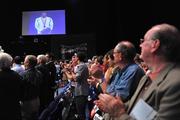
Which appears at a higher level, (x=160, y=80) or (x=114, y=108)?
(x=160, y=80)

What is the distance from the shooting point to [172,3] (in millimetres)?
19859

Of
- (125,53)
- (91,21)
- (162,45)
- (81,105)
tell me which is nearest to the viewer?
(162,45)

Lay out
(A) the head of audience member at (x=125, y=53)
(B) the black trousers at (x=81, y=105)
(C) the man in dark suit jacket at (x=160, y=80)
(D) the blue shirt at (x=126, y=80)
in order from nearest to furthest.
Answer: (C) the man in dark suit jacket at (x=160, y=80) < (D) the blue shirt at (x=126, y=80) < (A) the head of audience member at (x=125, y=53) < (B) the black trousers at (x=81, y=105)

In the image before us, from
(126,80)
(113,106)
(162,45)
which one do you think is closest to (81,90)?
(126,80)

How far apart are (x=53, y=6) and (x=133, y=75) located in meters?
19.3

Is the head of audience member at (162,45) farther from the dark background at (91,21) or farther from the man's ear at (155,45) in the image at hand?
the dark background at (91,21)

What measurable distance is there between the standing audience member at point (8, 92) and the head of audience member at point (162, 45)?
10.1ft

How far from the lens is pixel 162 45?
2.96 meters

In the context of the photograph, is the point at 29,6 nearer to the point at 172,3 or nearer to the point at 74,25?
the point at 74,25

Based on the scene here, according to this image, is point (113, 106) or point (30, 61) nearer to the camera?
point (113, 106)

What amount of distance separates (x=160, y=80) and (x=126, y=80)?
7.12ft

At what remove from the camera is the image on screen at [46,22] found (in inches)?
852

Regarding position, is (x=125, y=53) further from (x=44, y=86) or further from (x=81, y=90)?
(x=44, y=86)

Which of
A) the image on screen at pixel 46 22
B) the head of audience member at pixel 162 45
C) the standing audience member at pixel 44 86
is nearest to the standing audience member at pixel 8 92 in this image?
the head of audience member at pixel 162 45
